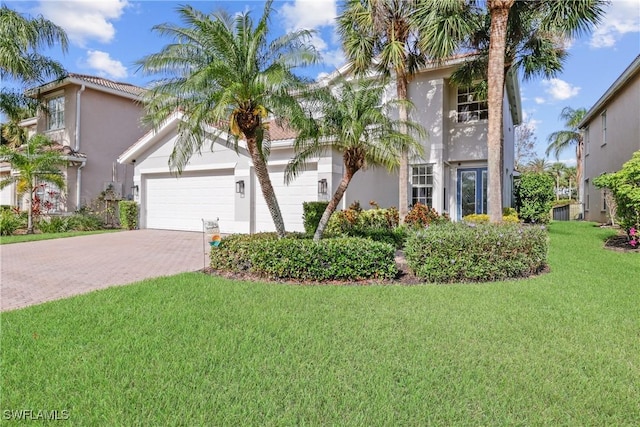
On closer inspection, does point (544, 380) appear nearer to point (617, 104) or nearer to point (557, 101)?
point (617, 104)

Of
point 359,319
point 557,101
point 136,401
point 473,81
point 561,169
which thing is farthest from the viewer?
point 561,169

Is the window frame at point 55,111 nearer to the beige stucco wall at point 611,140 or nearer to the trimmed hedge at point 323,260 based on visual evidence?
the trimmed hedge at point 323,260

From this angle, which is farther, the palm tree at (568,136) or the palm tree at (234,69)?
the palm tree at (568,136)

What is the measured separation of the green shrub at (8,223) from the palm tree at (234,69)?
1270 centimetres

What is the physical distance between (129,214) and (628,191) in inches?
792

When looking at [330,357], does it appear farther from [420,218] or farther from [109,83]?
[109,83]

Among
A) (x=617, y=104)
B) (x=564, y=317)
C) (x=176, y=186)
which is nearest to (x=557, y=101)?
(x=617, y=104)

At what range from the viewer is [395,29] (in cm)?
1274

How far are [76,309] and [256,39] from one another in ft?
20.5

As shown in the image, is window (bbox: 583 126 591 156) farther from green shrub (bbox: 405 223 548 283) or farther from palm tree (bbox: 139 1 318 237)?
palm tree (bbox: 139 1 318 237)

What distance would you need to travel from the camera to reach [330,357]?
4.04 meters

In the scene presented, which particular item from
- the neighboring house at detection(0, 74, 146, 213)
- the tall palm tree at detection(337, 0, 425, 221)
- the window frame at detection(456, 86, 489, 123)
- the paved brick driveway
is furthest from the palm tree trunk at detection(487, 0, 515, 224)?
the neighboring house at detection(0, 74, 146, 213)

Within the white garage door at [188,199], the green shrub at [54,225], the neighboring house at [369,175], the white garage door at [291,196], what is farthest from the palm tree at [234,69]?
the green shrub at [54,225]

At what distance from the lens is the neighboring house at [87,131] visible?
1972 centimetres
